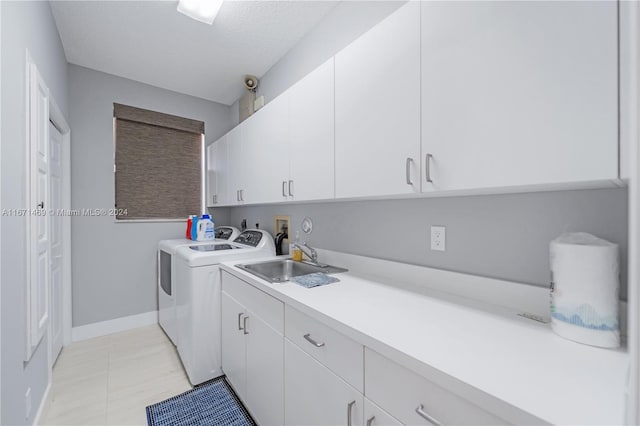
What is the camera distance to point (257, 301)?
1.47m

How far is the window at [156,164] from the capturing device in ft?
9.21

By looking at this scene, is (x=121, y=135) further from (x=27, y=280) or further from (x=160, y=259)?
(x=27, y=280)

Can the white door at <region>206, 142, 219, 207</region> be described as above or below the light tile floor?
above

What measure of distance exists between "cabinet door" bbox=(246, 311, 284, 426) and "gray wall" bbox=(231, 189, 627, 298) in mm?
725

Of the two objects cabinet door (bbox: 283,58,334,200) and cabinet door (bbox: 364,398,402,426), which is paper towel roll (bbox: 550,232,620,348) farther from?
cabinet door (bbox: 283,58,334,200)

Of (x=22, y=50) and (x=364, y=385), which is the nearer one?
(x=364, y=385)

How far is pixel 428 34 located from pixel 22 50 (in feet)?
A: 6.10

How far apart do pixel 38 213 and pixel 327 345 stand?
1.80m

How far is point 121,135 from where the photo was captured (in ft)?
9.20

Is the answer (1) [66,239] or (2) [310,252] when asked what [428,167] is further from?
(1) [66,239]

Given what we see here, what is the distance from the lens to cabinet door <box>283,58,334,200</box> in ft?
4.76

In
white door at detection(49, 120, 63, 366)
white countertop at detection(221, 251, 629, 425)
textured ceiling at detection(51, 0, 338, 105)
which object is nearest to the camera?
white countertop at detection(221, 251, 629, 425)

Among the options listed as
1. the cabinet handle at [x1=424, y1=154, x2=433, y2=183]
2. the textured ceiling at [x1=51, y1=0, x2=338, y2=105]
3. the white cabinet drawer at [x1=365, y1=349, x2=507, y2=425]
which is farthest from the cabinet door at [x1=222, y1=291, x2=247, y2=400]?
the textured ceiling at [x1=51, y1=0, x2=338, y2=105]

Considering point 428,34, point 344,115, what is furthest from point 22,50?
point 428,34
